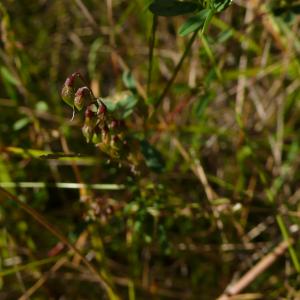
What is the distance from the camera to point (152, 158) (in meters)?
1.07

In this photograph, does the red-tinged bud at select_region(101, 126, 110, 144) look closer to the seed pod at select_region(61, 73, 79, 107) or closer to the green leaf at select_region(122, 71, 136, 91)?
the seed pod at select_region(61, 73, 79, 107)

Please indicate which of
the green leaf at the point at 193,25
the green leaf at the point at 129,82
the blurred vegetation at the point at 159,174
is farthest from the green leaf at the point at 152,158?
the green leaf at the point at 193,25

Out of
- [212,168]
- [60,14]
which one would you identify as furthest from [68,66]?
[212,168]

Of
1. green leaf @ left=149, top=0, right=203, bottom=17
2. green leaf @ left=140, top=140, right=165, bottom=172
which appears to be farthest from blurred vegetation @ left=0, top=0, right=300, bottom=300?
green leaf @ left=149, top=0, right=203, bottom=17

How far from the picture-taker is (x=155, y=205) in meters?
1.07

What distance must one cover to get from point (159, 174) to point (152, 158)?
6.7 inches

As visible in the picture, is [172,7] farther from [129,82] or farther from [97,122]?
[129,82]

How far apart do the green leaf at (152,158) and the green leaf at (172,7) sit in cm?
34

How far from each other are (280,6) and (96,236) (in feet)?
2.20

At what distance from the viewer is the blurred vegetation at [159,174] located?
1.15 metres

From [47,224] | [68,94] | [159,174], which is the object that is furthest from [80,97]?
[159,174]

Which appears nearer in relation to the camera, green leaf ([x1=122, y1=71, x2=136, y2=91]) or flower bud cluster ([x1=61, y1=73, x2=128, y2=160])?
flower bud cluster ([x1=61, y1=73, x2=128, y2=160])

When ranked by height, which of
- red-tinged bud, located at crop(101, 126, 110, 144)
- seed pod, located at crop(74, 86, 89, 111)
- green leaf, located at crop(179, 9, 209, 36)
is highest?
green leaf, located at crop(179, 9, 209, 36)

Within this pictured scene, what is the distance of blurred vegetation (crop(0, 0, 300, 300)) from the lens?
1146 millimetres
